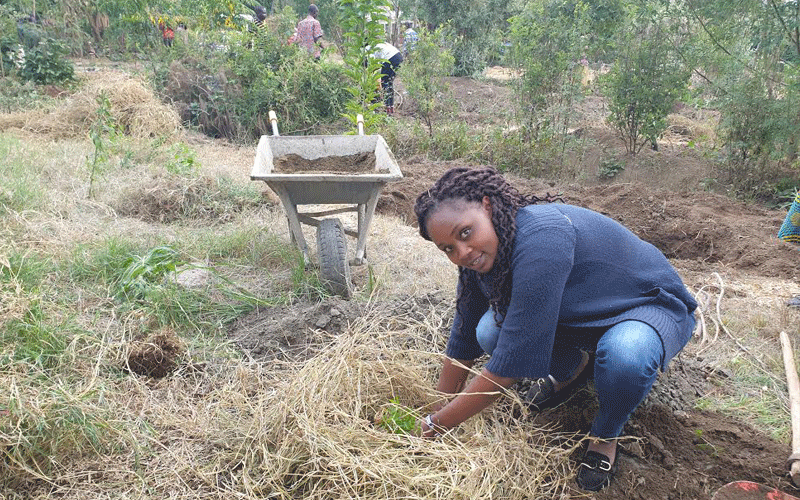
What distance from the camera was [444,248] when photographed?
2043 millimetres

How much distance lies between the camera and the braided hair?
78.9 inches

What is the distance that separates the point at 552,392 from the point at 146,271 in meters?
2.43

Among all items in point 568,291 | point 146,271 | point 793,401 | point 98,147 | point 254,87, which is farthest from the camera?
point 254,87

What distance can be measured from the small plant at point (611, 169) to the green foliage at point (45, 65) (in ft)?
27.3

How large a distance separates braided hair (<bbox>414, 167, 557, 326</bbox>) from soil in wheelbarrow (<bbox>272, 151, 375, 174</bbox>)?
2.65 m

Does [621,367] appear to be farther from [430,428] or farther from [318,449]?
[318,449]

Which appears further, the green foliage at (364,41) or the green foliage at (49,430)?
the green foliage at (364,41)

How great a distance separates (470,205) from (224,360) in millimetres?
1694

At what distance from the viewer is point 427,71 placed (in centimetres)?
805

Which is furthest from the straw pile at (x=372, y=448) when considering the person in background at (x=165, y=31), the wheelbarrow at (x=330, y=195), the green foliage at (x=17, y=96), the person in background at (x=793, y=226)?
the person in background at (x=165, y=31)

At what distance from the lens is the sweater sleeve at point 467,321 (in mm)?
2387

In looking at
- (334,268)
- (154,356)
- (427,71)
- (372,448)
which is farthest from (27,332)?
(427,71)

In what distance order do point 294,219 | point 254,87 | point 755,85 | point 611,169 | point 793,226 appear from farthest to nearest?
point 254,87
point 611,169
point 755,85
point 793,226
point 294,219

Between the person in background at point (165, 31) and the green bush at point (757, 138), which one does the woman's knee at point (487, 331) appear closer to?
the green bush at point (757, 138)
